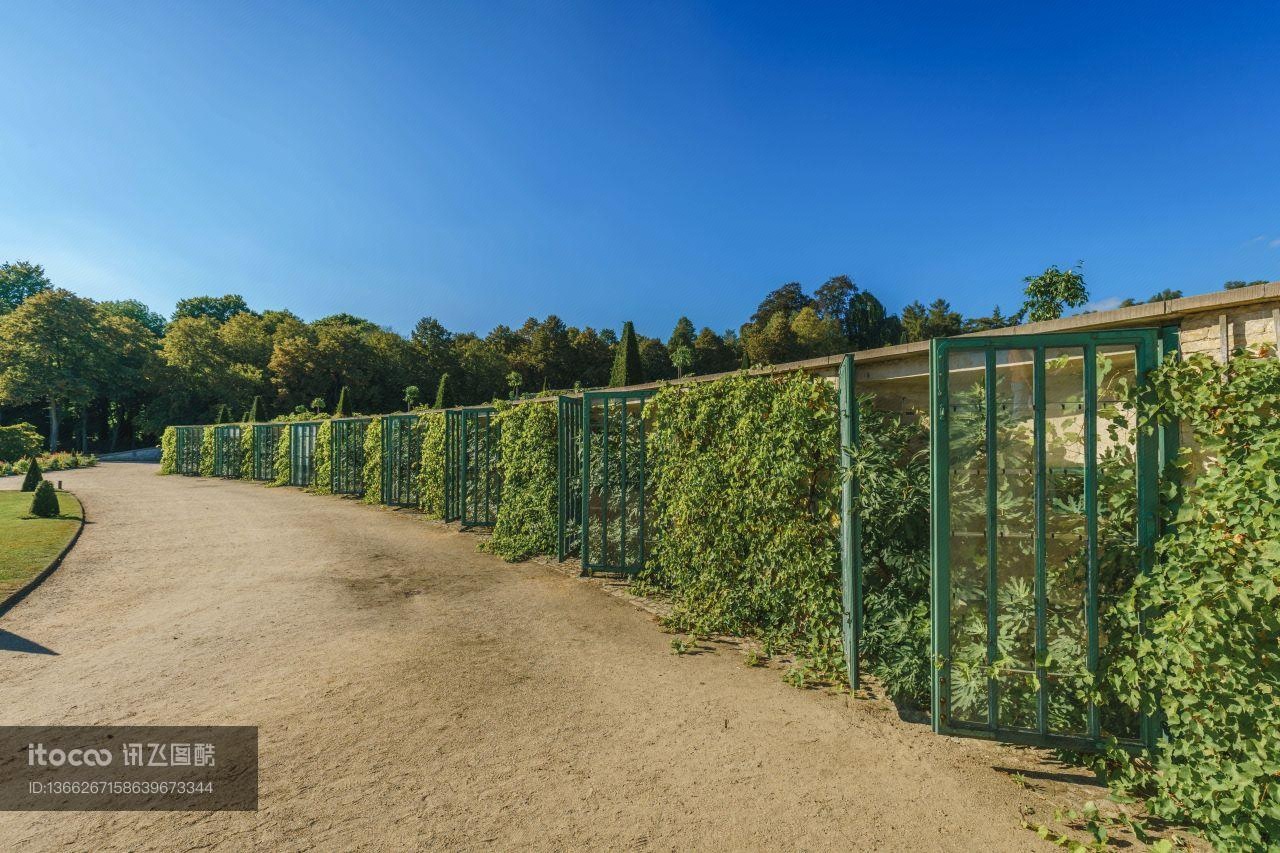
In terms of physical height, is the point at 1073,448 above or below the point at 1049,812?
above

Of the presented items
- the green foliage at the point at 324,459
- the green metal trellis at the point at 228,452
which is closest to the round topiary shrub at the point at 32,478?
the green foliage at the point at 324,459

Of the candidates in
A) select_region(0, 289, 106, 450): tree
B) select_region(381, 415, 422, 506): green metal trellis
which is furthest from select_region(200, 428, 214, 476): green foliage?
select_region(0, 289, 106, 450): tree

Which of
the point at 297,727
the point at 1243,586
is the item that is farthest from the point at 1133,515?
the point at 297,727

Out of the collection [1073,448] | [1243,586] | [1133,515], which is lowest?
[1243,586]

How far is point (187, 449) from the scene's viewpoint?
27109 millimetres

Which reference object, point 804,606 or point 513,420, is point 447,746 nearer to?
point 804,606

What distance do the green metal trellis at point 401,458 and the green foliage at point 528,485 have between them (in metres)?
5.41

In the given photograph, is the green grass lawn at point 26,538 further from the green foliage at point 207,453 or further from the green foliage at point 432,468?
the green foliage at point 207,453

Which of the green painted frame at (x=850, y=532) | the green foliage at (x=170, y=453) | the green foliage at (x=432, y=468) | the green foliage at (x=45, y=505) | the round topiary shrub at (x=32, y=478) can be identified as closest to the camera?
the green painted frame at (x=850, y=532)

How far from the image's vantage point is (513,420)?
957cm

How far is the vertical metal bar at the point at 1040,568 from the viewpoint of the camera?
319 centimetres

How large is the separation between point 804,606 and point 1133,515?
2.33 meters

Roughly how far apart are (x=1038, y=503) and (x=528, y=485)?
7029 mm
